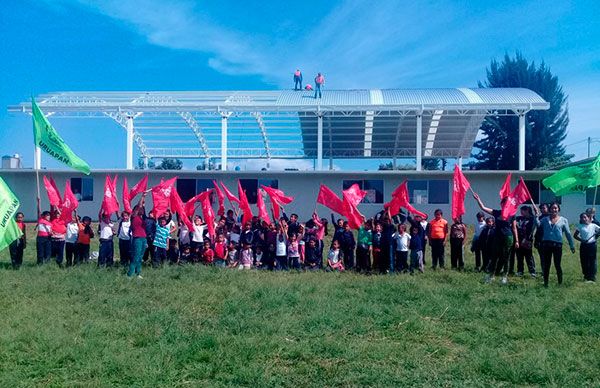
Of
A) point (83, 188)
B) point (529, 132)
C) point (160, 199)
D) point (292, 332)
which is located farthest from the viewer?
point (529, 132)

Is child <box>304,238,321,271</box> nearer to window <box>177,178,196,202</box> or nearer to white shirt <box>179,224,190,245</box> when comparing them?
white shirt <box>179,224,190,245</box>

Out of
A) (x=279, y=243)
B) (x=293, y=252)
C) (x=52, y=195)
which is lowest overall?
(x=293, y=252)

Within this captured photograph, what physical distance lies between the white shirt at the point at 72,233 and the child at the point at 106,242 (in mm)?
748

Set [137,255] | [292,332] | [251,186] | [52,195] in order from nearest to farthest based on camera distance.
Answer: [292,332], [137,255], [52,195], [251,186]

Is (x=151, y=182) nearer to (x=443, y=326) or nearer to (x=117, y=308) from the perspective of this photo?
(x=117, y=308)

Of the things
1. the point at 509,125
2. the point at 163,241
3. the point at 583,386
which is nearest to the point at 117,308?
the point at 163,241

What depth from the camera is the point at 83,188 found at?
88.5ft

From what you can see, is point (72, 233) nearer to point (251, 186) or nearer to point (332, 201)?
point (332, 201)

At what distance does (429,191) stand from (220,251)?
14.4m

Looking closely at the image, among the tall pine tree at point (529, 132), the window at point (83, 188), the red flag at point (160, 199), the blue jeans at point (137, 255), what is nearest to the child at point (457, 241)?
the red flag at point (160, 199)

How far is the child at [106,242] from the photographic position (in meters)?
13.6

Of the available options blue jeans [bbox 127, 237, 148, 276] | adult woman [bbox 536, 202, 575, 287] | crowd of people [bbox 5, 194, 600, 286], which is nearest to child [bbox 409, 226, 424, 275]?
crowd of people [bbox 5, 194, 600, 286]

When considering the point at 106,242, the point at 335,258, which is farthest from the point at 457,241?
the point at 106,242

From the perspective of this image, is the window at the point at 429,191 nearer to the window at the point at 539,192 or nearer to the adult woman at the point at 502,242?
the window at the point at 539,192
